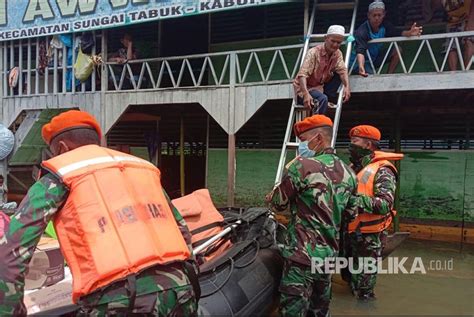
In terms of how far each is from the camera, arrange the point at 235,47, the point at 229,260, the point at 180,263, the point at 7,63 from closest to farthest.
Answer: the point at 180,263
the point at 229,260
the point at 235,47
the point at 7,63

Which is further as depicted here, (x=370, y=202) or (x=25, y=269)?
(x=370, y=202)

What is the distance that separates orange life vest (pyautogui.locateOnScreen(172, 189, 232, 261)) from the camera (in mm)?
3480

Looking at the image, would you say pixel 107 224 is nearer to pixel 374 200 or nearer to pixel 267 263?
pixel 267 263

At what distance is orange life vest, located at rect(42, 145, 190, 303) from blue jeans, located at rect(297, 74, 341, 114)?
3.70 m

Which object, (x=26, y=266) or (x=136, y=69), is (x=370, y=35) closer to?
(x=136, y=69)

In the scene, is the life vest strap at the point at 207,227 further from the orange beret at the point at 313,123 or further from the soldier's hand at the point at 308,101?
the soldier's hand at the point at 308,101

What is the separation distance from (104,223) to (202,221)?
1.89 meters

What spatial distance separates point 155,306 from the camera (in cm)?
180

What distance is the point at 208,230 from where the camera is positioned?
139 inches

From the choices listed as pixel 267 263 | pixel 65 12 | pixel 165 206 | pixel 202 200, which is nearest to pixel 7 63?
pixel 65 12

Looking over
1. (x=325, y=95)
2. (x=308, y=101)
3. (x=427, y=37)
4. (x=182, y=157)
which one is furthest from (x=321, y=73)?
(x=182, y=157)

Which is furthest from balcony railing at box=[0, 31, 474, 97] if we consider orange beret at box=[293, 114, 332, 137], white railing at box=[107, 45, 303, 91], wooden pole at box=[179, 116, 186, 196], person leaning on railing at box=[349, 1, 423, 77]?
orange beret at box=[293, 114, 332, 137]

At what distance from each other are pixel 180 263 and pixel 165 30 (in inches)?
337

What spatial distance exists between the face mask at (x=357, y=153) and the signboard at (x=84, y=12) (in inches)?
126
